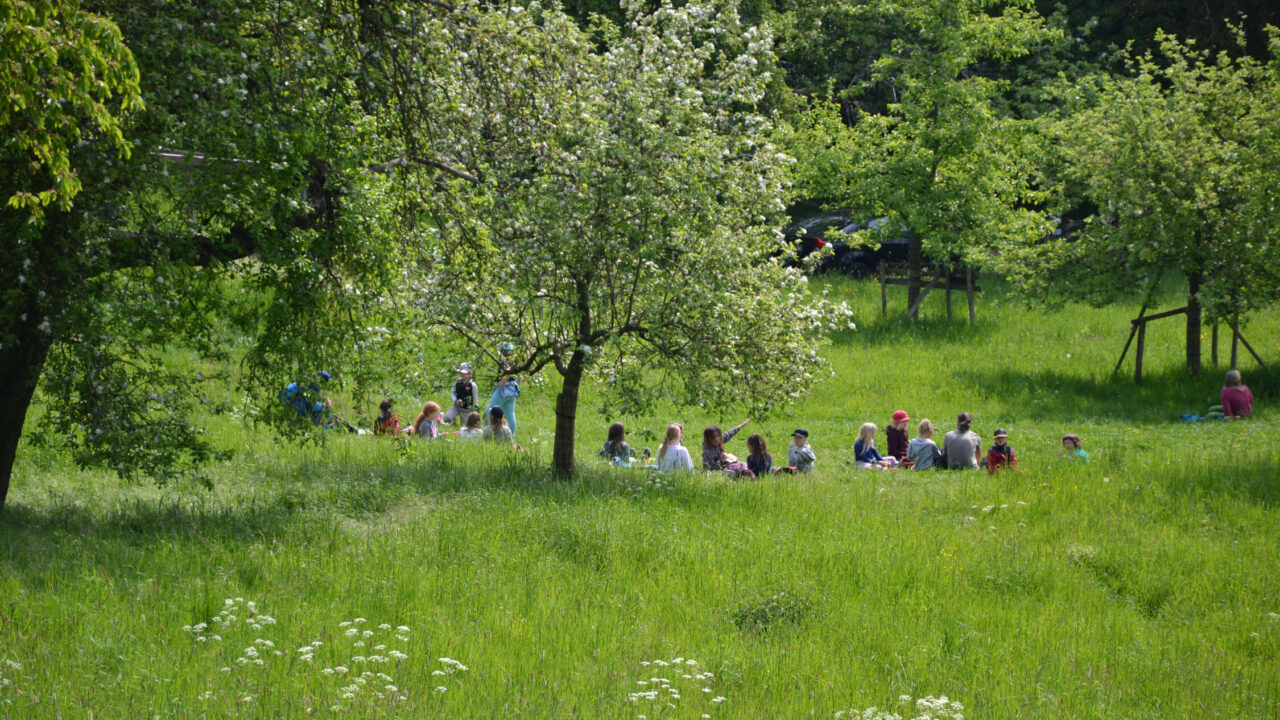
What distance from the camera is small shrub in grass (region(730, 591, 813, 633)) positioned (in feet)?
28.1

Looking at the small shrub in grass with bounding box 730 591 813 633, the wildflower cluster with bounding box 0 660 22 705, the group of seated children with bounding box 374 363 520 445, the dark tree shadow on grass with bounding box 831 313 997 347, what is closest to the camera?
the wildflower cluster with bounding box 0 660 22 705

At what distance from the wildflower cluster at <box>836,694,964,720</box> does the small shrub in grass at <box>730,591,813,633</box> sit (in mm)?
1622

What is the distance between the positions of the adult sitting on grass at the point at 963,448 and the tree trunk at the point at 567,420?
18.6 ft

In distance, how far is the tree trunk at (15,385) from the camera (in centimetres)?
948

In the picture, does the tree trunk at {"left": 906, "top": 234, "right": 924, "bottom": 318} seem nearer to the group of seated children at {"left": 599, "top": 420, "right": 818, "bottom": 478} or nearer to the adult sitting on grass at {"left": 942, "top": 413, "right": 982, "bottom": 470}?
the adult sitting on grass at {"left": 942, "top": 413, "right": 982, "bottom": 470}

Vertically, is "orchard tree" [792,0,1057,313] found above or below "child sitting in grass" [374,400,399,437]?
above

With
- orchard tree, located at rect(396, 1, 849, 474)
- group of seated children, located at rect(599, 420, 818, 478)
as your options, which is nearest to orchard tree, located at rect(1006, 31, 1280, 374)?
group of seated children, located at rect(599, 420, 818, 478)

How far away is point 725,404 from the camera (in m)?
12.6

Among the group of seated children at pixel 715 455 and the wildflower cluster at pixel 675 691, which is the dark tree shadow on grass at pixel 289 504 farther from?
the wildflower cluster at pixel 675 691

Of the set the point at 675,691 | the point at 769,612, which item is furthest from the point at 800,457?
the point at 675,691

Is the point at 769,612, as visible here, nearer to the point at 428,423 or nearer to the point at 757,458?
the point at 757,458

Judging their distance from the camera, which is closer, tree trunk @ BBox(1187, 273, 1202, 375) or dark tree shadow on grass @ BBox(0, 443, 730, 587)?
dark tree shadow on grass @ BBox(0, 443, 730, 587)

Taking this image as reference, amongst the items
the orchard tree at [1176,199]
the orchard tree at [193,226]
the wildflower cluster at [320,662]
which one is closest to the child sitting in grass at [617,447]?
the orchard tree at [193,226]

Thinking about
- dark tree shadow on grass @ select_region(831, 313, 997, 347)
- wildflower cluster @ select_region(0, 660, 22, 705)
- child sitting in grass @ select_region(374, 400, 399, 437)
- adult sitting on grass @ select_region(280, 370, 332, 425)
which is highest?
dark tree shadow on grass @ select_region(831, 313, 997, 347)
